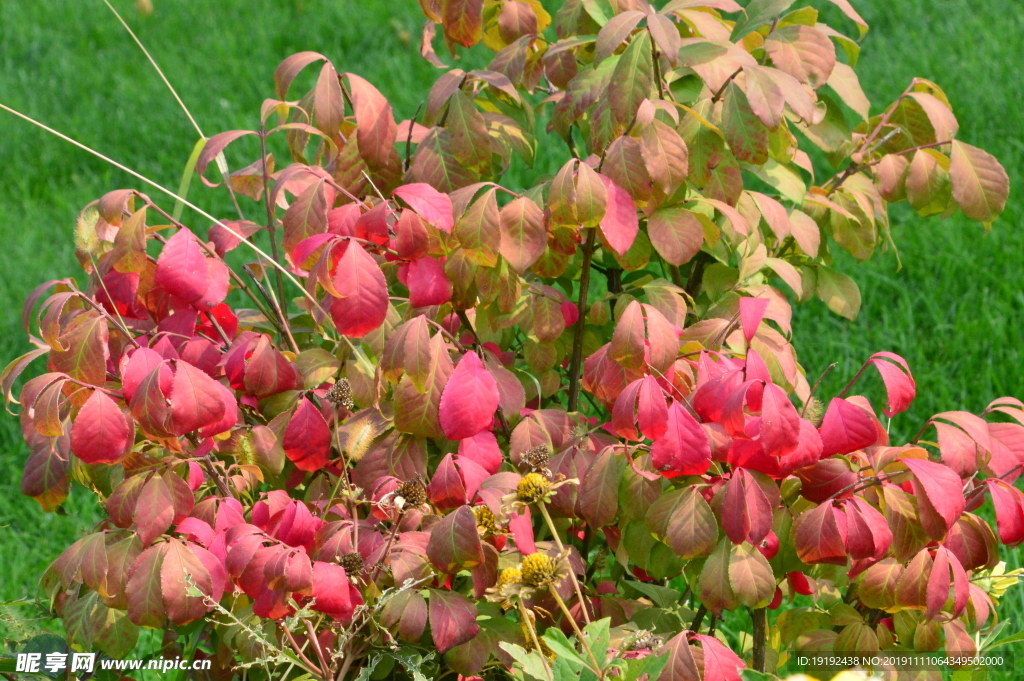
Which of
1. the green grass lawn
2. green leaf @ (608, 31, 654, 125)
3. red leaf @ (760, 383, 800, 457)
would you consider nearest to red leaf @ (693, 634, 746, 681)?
red leaf @ (760, 383, 800, 457)

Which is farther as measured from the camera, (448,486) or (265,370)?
(265,370)

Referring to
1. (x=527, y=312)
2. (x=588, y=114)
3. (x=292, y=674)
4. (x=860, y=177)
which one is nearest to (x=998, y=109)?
(x=860, y=177)

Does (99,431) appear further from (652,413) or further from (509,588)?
(652,413)

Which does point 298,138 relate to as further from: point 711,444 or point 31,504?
point 31,504

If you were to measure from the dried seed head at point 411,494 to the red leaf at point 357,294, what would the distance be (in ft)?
0.71

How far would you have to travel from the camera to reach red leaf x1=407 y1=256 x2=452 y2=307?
1.35 meters

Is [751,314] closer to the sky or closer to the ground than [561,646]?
closer to the sky

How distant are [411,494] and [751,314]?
51cm

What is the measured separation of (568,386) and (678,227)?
39 cm

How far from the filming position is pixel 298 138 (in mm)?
1616

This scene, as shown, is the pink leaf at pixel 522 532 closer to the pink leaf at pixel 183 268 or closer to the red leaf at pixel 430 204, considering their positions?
the red leaf at pixel 430 204

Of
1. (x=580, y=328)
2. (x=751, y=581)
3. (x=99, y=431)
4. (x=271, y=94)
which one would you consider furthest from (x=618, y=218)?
(x=271, y=94)

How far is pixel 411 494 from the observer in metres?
1.32

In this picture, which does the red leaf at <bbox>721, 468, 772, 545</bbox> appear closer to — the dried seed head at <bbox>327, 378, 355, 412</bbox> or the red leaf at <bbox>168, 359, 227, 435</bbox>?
the dried seed head at <bbox>327, 378, 355, 412</bbox>
